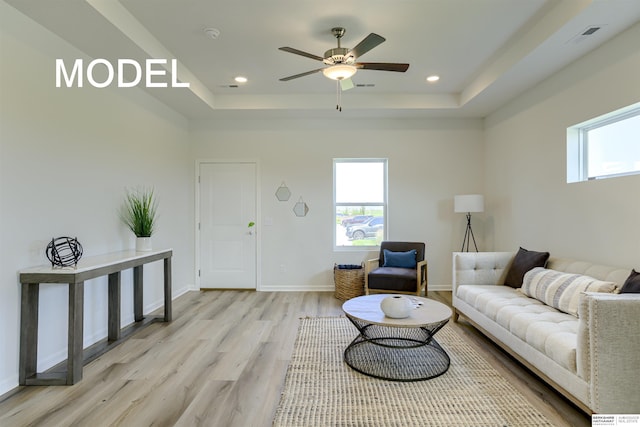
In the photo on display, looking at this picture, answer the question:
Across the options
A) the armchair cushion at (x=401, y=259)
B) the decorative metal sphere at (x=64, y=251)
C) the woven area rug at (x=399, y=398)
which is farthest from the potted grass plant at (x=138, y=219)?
the armchair cushion at (x=401, y=259)

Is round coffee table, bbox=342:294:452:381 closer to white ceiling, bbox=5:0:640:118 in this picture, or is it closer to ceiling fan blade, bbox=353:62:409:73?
ceiling fan blade, bbox=353:62:409:73

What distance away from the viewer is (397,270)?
439 centimetres

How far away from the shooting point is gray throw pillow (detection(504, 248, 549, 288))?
129 inches

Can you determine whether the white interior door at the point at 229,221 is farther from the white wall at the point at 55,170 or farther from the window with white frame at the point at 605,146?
the window with white frame at the point at 605,146

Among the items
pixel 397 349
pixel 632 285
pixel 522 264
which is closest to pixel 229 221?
pixel 397 349

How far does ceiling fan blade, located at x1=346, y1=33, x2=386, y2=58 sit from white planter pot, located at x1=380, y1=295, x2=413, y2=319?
1972 mm

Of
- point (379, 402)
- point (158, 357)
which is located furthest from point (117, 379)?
point (379, 402)

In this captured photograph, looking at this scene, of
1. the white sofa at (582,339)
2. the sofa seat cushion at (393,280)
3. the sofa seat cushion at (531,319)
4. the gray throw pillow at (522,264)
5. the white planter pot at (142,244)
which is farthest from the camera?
the sofa seat cushion at (393,280)

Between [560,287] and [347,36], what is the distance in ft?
9.52

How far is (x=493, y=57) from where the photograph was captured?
3.55 m

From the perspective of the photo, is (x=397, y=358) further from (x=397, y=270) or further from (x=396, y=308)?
(x=397, y=270)

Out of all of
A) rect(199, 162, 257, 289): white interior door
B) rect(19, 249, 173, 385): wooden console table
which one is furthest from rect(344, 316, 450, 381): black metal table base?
rect(199, 162, 257, 289): white interior door

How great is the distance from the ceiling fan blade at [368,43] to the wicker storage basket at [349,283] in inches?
113

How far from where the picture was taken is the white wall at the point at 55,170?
2303 millimetres
